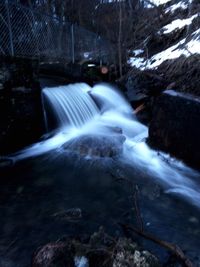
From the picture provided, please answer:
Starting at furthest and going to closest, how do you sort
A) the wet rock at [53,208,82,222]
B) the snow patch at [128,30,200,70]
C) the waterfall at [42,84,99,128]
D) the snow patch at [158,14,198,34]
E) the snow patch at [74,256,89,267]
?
the snow patch at [158,14,198,34] < the waterfall at [42,84,99,128] < the snow patch at [128,30,200,70] < the wet rock at [53,208,82,222] < the snow patch at [74,256,89,267]

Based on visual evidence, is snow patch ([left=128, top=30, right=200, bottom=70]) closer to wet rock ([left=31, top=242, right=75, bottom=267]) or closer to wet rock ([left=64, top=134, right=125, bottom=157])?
wet rock ([left=64, top=134, right=125, bottom=157])

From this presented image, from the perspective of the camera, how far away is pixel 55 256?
301cm

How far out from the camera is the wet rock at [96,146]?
6.04 meters

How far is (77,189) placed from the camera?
4.98 m

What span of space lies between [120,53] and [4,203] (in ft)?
27.6

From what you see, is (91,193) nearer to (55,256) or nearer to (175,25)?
(55,256)

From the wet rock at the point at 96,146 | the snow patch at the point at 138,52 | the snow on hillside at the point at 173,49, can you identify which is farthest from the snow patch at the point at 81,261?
the snow patch at the point at 138,52

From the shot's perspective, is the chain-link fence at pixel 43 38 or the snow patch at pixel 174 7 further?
the snow patch at pixel 174 7

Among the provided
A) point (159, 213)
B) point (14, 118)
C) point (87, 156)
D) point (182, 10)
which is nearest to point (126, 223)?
point (159, 213)

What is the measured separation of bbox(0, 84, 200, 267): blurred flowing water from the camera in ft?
12.4

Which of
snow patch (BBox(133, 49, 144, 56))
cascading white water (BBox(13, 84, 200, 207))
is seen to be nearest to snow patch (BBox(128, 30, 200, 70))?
snow patch (BBox(133, 49, 144, 56))

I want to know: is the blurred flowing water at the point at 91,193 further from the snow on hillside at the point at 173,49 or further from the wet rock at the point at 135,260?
the snow on hillside at the point at 173,49

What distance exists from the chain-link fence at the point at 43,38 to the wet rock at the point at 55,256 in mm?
4520

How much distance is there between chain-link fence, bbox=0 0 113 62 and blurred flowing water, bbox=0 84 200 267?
164cm
